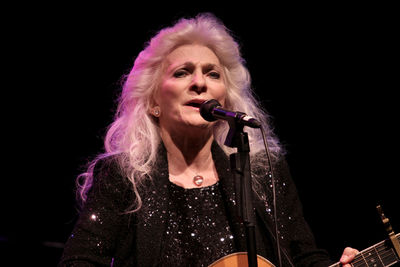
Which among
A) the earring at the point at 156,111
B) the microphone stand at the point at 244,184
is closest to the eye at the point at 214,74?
the earring at the point at 156,111

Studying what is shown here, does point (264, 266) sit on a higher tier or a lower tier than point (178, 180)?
lower

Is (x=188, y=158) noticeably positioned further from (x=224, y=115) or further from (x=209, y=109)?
(x=224, y=115)

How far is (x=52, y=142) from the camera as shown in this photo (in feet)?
10.9

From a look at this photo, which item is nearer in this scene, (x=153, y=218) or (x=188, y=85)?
(x=153, y=218)

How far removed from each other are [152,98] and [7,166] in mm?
1478

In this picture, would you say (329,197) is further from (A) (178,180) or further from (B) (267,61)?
(A) (178,180)

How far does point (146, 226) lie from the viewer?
2031 millimetres

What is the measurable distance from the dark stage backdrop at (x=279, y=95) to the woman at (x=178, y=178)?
841mm

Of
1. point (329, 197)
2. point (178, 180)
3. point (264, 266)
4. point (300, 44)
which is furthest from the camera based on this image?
point (300, 44)

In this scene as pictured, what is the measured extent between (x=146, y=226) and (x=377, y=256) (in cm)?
117

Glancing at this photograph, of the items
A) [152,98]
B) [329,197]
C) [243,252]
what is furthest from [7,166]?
[329,197]

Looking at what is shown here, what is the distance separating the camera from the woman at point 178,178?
2.03 m

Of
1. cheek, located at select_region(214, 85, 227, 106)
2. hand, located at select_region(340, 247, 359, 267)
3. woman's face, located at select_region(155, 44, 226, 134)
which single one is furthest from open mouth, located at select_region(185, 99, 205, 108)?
hand, located at select_region(340, 247, 359, 267)

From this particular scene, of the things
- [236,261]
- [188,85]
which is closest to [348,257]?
[236,261]
